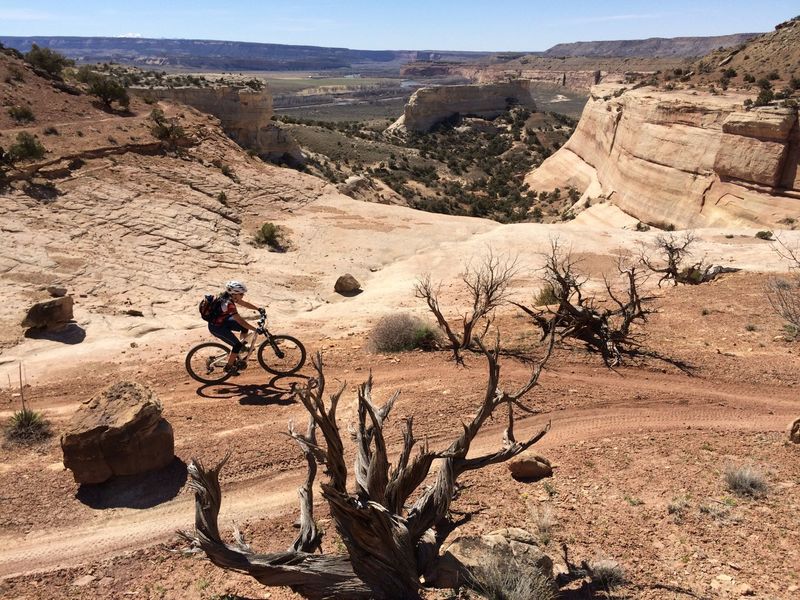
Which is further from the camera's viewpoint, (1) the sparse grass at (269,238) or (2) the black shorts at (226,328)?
(1) the sparse grass at (269,238)

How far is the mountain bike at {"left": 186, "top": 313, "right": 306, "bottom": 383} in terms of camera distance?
952 cm

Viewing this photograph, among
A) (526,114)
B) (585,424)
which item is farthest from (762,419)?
(526,114)

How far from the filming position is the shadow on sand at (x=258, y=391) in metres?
8.84

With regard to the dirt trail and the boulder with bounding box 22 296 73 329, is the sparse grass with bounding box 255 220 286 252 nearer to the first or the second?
the boulder with bounding box 22 296 73 329

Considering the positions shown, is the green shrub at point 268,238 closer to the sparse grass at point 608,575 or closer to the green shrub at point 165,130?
the green shrub at point 165,130

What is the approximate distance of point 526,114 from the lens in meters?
78.2

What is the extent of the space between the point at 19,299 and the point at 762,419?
15543 mm

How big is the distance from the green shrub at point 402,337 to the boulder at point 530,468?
174 inches

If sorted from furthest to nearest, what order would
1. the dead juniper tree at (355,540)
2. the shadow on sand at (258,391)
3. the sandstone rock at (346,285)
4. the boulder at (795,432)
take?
the sandstone rock at (346,285)
the shadow on sand at (258,391)
the boulder at (795,432)
the dead juniper tree at (355,540)

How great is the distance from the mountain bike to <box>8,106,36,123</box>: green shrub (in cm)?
2119

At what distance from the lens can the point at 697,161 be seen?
2864cm

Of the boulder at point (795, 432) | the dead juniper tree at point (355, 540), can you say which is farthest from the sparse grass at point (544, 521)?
the boulder at point (795, 432)

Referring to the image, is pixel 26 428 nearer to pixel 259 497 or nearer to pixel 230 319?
pixel 230 319

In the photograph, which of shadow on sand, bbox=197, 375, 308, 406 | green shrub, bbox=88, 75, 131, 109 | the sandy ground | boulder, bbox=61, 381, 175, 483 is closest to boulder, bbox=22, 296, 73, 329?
the sandy ground
